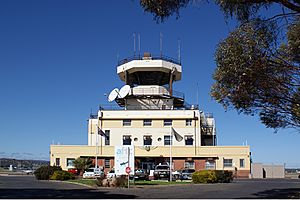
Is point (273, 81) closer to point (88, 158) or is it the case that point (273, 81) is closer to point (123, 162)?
point (123, 162)

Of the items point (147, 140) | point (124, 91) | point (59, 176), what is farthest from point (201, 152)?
point (59, 176)

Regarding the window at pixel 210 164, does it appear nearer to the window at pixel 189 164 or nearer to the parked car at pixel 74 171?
the window at pixel 189 164

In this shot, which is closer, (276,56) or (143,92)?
(276,56)

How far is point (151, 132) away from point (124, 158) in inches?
1053

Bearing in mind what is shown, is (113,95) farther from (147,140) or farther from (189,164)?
(189,164)

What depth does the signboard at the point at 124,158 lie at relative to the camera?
29281 mm

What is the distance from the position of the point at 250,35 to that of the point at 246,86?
1.54 meters

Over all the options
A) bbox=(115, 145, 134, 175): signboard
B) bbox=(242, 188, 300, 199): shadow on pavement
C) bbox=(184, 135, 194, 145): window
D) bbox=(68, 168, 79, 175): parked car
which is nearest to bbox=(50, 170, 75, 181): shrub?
bbox=(115, 145, 134, 175): signboard

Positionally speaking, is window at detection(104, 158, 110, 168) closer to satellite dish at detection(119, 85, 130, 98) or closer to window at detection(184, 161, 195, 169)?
satellite dish at detection(119, 85, 130, 98)

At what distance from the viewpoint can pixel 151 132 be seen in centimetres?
5616

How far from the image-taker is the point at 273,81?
521 inches

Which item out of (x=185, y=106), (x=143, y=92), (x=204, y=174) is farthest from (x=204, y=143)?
(x=204, y=174)

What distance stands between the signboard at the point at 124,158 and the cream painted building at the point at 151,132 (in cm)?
2275

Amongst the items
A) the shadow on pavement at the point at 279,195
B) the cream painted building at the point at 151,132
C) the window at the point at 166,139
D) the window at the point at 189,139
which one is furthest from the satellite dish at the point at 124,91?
the shadow on pavement at the point at 279,195
